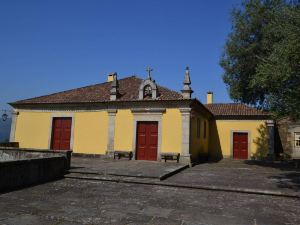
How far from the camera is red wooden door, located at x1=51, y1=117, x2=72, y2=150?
18.5m

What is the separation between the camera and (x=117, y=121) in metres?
17.2

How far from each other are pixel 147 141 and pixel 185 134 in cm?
242

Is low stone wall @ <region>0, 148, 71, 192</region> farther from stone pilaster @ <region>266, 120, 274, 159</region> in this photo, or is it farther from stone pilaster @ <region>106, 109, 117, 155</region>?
stone pilaster @ <region>266, 120, 274, 159</region>

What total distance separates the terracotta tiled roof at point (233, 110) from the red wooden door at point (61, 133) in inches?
490

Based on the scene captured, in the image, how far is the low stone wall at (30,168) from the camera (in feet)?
25.8

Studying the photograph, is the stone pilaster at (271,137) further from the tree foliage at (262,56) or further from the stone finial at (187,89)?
the stone finial at (187,89)

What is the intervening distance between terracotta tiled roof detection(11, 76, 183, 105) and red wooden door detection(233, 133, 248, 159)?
30.9ft

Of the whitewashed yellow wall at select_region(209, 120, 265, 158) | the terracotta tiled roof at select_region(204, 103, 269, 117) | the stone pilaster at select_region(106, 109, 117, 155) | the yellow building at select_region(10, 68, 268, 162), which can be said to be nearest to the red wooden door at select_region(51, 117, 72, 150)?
the yellow building at select_region(10, 68, 268, 162)

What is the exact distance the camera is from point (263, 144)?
73.8ft

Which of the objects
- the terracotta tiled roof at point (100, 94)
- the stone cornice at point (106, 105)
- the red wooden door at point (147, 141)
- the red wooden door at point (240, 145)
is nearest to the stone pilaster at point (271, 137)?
the red wooden door at point (240, 145)

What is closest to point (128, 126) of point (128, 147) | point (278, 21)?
point (128, 147)

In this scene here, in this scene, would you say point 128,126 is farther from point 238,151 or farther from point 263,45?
point 238,151

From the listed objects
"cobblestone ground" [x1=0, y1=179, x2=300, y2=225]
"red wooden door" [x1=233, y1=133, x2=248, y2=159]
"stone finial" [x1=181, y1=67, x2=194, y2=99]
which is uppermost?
"stone finial" [x1=181, y1=67, x2=194, y2=99]

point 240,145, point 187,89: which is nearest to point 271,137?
point 240,145
